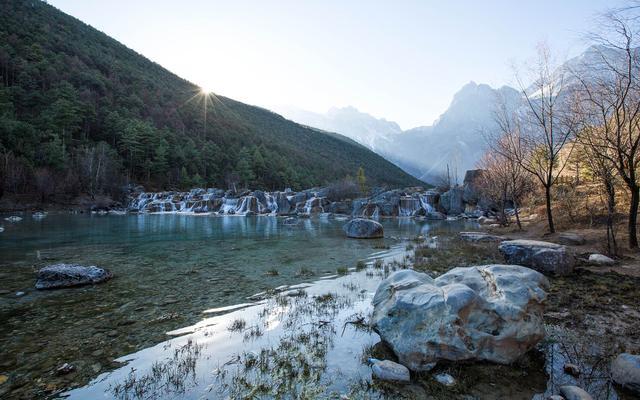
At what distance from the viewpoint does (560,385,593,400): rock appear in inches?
147

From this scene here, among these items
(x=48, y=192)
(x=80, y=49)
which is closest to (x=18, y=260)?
(x=48, y=192)

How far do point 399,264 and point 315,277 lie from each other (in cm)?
399

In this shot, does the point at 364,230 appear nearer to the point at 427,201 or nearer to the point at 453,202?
the point at 453,202

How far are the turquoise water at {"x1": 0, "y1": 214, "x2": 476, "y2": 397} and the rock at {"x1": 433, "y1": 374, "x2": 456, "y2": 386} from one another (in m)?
5.01

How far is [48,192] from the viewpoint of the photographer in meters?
53.1

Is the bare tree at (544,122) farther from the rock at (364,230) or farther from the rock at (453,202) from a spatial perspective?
the rock at (453,202)

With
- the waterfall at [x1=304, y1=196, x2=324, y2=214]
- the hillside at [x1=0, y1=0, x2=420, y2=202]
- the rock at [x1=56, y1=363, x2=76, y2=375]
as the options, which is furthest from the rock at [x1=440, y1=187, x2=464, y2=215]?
the hillside at [x1=0, y1=0, x2=420, y2=202]

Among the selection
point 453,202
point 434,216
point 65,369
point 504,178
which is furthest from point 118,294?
point 453,202

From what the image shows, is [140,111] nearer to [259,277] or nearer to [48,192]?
[48,192]

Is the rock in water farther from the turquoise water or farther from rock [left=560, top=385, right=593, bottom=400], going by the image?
the turquoise water

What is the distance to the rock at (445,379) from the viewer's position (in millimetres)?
4318

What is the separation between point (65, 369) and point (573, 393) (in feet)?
23.5

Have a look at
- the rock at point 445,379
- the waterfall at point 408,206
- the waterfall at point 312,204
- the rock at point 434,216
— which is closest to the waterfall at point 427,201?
the waterfall at point 408,206

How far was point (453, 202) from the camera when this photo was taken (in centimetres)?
5559
